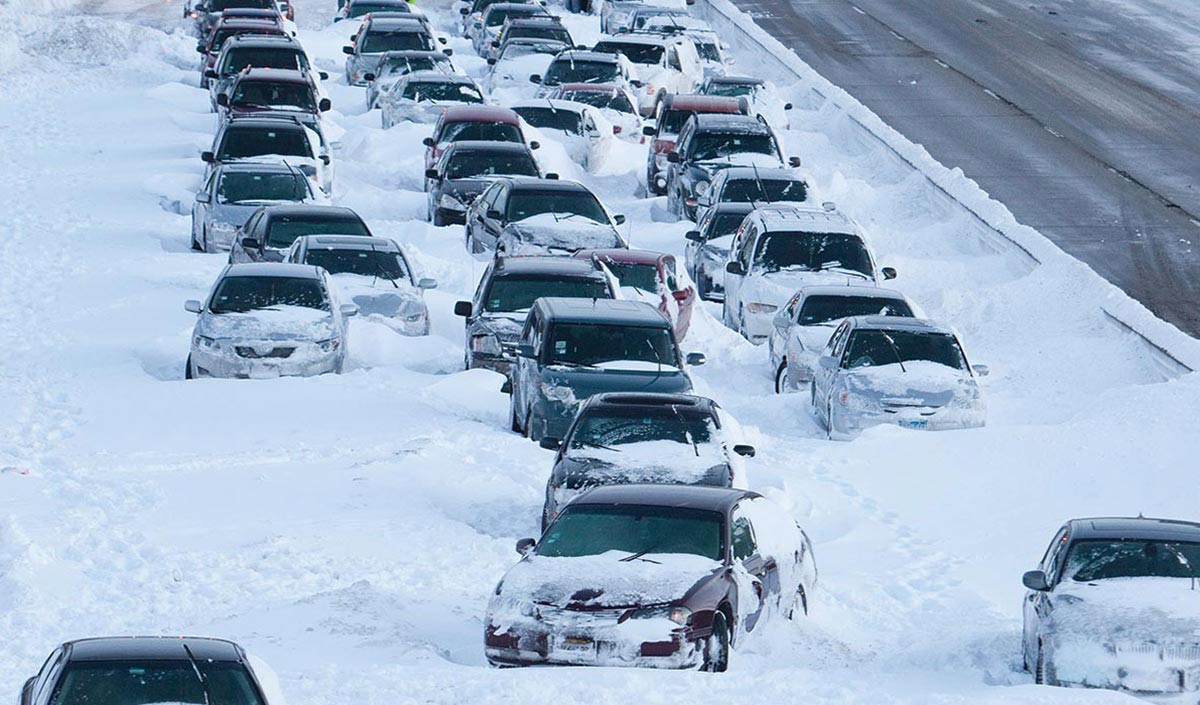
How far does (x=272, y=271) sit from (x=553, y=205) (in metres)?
6.43

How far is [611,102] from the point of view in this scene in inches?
1610

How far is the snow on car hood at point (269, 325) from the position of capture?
23.9 m

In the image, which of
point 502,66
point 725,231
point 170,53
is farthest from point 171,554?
point 170,53

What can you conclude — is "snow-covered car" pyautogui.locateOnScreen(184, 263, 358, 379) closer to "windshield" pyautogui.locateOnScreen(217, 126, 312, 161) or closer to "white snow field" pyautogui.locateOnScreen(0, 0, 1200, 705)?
"white snow field" pyautogui.locateOnScreen(0, 0, 1200, 705)

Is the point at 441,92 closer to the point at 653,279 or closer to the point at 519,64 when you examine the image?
the point at 519,64

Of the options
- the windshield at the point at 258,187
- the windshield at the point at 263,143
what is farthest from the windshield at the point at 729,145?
the windshield at the point at 258,187

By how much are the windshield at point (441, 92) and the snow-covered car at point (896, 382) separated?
16.6 m

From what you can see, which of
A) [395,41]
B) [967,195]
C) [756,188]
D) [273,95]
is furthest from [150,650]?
[395,41]

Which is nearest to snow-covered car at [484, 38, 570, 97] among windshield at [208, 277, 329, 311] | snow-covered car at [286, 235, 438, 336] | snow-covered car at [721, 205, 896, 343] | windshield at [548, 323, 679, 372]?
snow-covered car at [721, 205, 896, 343]

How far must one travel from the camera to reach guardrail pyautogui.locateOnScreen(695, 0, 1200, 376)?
26625 millimetres

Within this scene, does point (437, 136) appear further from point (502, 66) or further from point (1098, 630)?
point (1098, 630)

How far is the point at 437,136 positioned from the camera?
3584 centimetres

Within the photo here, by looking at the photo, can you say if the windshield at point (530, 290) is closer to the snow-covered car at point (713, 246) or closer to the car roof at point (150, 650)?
the snow-covered car at point (713, 246)

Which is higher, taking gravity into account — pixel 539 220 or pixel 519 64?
pixel 539 220
